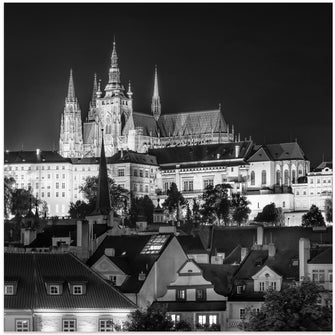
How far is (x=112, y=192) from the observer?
186 metres

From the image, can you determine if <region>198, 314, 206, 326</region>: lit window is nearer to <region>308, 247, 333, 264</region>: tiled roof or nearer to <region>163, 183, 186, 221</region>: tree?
<region>308, 247, 333, 264</region>: tiled roof

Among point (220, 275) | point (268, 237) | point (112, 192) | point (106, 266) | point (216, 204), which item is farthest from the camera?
point (112, 192)

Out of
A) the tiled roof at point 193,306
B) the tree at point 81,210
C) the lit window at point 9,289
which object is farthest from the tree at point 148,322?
the tree at point 81,210

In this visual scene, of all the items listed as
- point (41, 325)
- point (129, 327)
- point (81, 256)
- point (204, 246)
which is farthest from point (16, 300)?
point (204, 246)

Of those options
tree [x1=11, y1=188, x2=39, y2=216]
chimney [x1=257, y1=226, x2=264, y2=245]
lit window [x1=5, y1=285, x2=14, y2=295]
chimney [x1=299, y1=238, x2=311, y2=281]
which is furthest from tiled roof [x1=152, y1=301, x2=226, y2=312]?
tree [x1=11, y1=188, x2=39, y2=216]

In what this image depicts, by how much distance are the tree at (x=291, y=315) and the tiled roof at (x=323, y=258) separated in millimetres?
12278

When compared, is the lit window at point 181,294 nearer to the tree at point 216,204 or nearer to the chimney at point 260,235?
the chimney at point 260,235

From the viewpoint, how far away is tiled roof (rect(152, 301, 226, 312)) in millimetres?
54969

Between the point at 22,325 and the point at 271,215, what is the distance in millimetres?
133314

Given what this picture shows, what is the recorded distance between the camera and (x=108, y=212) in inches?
3772

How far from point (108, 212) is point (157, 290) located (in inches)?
1530

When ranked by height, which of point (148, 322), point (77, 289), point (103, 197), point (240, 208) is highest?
point (103, 197)

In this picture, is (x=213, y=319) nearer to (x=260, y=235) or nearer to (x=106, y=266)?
(x=106, y=266)

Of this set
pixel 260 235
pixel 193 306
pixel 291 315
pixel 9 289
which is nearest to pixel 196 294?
pixel 193 306
